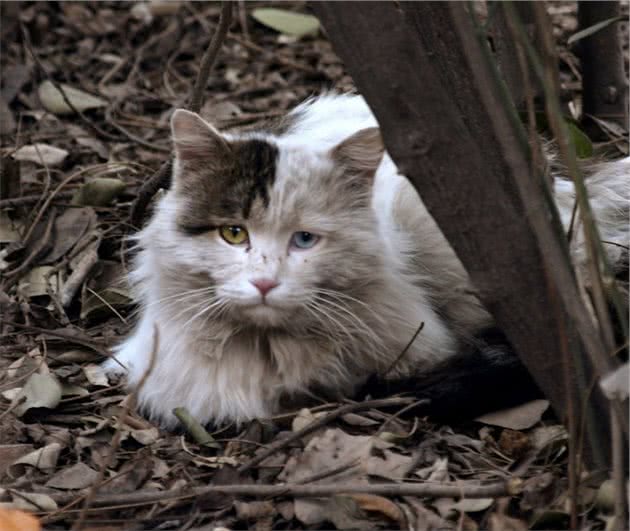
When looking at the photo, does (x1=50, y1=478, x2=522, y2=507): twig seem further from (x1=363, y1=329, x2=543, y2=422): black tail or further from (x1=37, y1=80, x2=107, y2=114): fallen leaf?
(x1=37, y1=80, x2=107, y2=114): fallen leaf

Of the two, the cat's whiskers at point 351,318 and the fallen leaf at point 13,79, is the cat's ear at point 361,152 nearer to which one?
the cat's whiskers at point 351,318

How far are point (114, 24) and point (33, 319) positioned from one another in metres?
2.87

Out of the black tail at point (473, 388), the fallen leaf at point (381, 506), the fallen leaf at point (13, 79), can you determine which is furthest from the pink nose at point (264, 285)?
the fallen leaf at point (13, 79)

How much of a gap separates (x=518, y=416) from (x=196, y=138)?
118 centimetres

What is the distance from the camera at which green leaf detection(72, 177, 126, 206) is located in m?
4.44

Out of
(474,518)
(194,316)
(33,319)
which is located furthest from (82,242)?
(474,518)

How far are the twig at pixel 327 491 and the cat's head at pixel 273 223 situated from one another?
0.51m

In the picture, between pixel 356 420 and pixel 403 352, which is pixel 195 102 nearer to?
pixel 403 352

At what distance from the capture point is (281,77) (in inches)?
229

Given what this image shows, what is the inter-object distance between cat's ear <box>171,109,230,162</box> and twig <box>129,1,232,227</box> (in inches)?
18.3

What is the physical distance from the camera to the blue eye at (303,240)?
3094 mm

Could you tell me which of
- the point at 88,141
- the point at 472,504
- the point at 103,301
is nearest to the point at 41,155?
the point at 88,141

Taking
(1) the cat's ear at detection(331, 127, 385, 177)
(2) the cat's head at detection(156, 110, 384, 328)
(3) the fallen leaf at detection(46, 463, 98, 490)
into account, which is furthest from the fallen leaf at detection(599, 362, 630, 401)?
(3) the fallen leaf at detection(46, 463, 98, 490)

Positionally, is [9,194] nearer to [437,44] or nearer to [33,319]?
[33,319]
